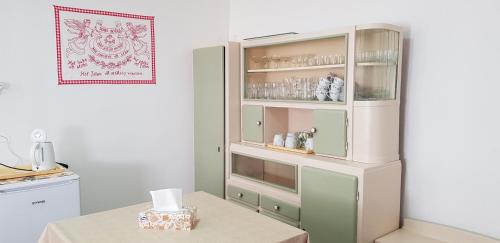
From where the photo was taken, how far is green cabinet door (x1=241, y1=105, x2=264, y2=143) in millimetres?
Answer: 3348

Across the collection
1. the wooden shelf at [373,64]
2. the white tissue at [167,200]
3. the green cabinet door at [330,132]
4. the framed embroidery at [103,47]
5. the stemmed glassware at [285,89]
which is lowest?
the white tissue at [167,200]

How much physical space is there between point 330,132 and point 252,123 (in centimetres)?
86

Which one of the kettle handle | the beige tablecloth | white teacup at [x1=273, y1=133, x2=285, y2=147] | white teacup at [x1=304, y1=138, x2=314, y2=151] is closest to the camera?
the beige tablecloth

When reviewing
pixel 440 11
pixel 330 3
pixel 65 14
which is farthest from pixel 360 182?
pixel 65 14

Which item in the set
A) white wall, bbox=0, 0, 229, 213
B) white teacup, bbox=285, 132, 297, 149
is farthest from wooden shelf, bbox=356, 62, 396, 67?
white wall, bbox=0, 0, 229, 213

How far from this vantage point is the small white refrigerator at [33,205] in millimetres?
2428

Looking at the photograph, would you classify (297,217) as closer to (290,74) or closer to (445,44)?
(290,74)

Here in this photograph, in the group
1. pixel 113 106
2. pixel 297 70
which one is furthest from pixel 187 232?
pixel 113 106

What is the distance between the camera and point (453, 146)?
8.28ft

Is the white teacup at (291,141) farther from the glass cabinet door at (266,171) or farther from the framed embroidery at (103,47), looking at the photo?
the framed embroidery at (103,47)

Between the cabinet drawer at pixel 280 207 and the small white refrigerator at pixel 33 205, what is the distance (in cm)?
141

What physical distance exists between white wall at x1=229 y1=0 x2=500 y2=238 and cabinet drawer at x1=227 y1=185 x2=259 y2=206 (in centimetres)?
119

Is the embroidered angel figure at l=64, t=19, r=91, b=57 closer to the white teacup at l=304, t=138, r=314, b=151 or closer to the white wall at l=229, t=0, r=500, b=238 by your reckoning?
the white teacup at l=304, t=138, r=314, b=151

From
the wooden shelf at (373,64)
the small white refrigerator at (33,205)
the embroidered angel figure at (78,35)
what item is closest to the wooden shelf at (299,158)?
the wooden shelf at (373,64)
